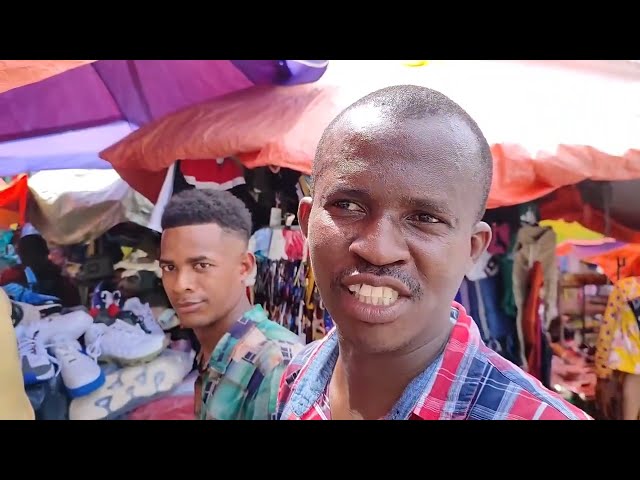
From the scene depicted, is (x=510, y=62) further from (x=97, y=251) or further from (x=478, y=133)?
(x=97, y=251)

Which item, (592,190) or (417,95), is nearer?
(417,95)

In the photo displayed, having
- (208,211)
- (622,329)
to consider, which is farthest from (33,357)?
(622,329)

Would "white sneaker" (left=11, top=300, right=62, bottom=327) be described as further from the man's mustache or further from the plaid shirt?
the man's mustache

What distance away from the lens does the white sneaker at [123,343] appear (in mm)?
2252

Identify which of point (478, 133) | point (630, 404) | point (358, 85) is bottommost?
point (630, 404)

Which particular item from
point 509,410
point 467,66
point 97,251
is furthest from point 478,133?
point 97,251

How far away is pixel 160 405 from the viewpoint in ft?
7.39

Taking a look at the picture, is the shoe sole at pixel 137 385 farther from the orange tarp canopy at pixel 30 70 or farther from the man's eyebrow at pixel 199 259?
the orange tarp canopy at pixel 30 70

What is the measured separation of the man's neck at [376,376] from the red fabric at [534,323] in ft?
1.40

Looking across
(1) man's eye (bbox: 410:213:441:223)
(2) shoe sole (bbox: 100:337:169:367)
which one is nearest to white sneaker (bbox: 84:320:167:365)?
(2) shoe sole (bbox: 100:337:169:367)

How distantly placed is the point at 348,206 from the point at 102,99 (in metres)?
1.07

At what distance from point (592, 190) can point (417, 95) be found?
0.73m

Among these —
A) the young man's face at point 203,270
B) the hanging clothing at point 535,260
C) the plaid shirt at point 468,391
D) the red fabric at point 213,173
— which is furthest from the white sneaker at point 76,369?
the hanging clothing at point 535,260

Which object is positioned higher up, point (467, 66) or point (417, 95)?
point (467, 66)
